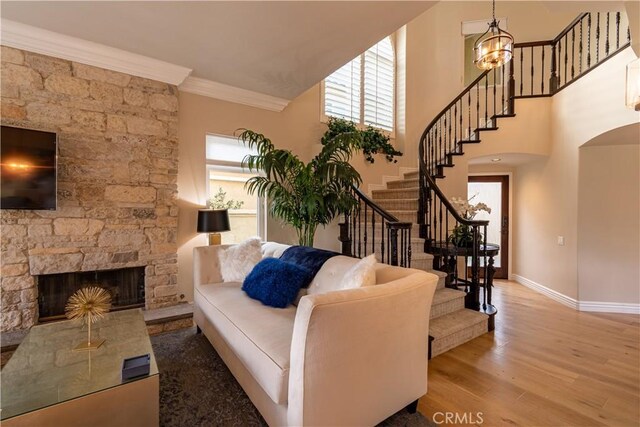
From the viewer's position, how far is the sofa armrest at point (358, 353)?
1.27 m

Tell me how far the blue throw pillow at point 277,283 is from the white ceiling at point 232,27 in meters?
2.06

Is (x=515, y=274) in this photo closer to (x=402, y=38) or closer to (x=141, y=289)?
(x=402, y=38)

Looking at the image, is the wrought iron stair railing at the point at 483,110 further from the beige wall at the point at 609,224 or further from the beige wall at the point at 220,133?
the beige wall at the point at 220,133

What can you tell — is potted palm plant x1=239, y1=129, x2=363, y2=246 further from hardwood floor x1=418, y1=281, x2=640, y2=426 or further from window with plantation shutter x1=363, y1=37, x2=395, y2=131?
window with plantation shutter x1=363, y1=37, x2=395, y2=131

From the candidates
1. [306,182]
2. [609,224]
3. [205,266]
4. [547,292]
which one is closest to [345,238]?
[306,182]

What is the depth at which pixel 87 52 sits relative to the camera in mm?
2713

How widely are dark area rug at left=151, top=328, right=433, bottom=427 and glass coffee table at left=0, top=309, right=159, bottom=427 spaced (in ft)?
1.29

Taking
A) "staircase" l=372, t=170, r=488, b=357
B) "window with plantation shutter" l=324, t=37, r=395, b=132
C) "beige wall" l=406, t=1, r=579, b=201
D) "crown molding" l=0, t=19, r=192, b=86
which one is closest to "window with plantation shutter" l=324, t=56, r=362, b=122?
"window with plantation shutter" l=324, t=37, r=395, b=132

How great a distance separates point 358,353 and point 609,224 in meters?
4.43

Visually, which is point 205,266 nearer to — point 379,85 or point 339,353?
point 339,353

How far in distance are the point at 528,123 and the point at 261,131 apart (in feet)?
13.7

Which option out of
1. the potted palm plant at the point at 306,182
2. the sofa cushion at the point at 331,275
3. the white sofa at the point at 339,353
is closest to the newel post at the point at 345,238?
the potted palm plant at the point at 306,182

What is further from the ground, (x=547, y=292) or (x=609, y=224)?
(x=609, y=224)

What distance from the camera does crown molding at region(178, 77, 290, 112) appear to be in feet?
11.2
